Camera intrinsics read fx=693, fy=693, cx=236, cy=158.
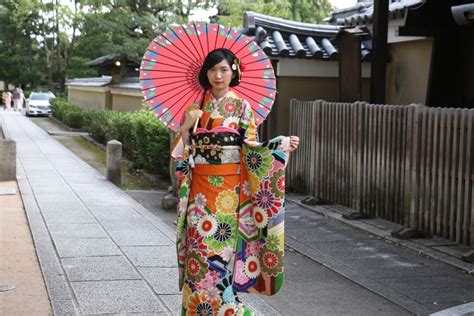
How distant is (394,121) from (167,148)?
6.17 meters

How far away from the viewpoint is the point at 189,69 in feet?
16.6

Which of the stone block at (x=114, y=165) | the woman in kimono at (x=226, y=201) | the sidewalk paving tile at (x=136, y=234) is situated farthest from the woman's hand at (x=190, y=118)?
the stone block at (x=114, y=165)

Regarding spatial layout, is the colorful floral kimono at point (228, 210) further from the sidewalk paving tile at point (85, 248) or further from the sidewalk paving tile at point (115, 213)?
the sidewalk paving tile at point (115, 213)

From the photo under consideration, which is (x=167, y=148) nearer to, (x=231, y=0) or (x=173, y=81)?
(x=173, y=81)

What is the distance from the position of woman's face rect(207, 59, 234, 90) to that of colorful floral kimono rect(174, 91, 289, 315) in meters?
0.10

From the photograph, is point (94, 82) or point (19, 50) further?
point (19, 50)

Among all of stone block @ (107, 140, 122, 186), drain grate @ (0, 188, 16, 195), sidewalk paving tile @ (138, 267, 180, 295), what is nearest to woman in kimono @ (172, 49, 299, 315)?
sidewalk paving tile @ (138, 267, 180, 295)

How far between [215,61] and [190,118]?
1.42ft

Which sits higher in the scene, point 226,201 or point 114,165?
point 226,201

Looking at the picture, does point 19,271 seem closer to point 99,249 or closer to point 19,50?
point 99,249

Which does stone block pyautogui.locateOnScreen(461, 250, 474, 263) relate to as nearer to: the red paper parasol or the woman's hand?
the red paper parasol

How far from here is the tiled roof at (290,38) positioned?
40.6 ft

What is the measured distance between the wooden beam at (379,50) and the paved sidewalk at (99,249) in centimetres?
425

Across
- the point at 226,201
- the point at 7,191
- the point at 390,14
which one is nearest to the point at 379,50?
the point at 390,14
